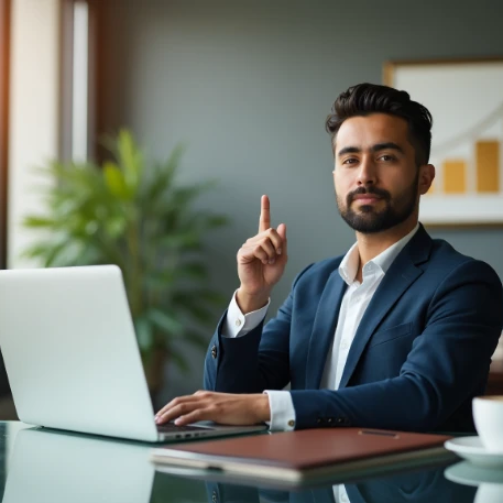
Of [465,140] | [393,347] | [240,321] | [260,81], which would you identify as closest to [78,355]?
[240,321]

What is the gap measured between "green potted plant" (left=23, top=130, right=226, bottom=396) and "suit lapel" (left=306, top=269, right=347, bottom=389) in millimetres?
2368

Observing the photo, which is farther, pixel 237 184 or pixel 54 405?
pixel 237 184

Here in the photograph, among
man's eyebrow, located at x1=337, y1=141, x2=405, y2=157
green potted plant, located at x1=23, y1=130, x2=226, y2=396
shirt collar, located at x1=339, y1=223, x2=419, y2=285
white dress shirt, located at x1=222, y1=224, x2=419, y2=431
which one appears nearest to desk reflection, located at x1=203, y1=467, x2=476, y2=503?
white dress shirt, located at x1=222, y1=224, x2=419, y2=431

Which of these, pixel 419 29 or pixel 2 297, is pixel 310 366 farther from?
pixel 419 29

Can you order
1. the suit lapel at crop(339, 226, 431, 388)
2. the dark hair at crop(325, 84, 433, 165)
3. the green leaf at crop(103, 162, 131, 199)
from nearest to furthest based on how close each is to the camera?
the suit lapel at crop(339, 226, 431, 388)
the dark hair at crop(325, 84, 433, 165)
the green leaf at crop(103, 162, 131, 199)

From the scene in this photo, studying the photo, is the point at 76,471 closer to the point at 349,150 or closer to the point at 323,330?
the point at 323,330

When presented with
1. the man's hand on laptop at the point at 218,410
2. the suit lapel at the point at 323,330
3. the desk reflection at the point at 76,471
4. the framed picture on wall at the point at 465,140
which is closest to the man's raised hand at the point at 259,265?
the suit lapel at the point at 323,330

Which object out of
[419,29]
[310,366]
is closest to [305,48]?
[419,29]

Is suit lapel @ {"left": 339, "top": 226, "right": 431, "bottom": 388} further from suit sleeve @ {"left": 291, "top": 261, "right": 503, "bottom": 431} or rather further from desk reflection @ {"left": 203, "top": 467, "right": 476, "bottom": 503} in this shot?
desk reflection @ {"left": 203, "top": 467, "right": 476, "bottom": 503}

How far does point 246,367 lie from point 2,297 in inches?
25.2

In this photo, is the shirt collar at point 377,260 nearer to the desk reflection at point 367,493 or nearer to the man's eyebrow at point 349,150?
the man's eyebrow at point 349,150

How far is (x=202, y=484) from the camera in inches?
43.5

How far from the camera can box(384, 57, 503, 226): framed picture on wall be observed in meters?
4.84

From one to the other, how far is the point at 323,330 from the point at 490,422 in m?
0.92
